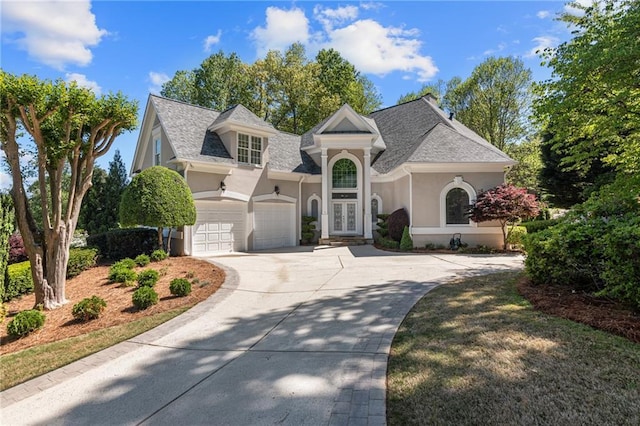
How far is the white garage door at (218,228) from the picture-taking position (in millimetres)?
14484

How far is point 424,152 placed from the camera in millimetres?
15500

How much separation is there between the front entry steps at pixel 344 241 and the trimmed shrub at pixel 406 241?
102 inches

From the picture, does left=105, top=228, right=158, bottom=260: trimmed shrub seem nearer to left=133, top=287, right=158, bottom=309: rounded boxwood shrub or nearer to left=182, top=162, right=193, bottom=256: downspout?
left=182, top=162, right=193, bottom=256: downspout

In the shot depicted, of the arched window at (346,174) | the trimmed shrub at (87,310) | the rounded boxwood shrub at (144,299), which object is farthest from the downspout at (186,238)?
the arched window at (346,174)

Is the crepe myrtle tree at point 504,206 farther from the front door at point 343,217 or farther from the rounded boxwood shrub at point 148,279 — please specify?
the rounded boxwood shrub at point 148,279

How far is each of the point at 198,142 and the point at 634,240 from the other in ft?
50.2

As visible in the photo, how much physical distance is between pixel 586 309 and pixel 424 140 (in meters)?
12.9

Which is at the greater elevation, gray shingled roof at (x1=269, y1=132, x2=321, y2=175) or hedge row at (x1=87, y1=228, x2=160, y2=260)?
gray shingled roof at (x1=269, y1=132, x2=321, y2=175)

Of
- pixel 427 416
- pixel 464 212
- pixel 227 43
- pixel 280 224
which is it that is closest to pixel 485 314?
pixel 427 416

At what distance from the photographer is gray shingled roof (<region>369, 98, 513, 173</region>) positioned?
15.2 m

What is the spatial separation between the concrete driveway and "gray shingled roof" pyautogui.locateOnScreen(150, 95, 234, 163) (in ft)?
30.7

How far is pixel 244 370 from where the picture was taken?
386 centimetres

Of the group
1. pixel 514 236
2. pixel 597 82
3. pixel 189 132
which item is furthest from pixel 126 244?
pixel 514 236

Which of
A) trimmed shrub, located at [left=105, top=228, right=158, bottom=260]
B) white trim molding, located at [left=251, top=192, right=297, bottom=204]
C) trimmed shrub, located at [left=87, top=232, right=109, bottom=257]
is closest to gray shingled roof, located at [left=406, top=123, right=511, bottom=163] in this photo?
white trim molding, located at [left=251, top=192, right=297, bottom=204]
